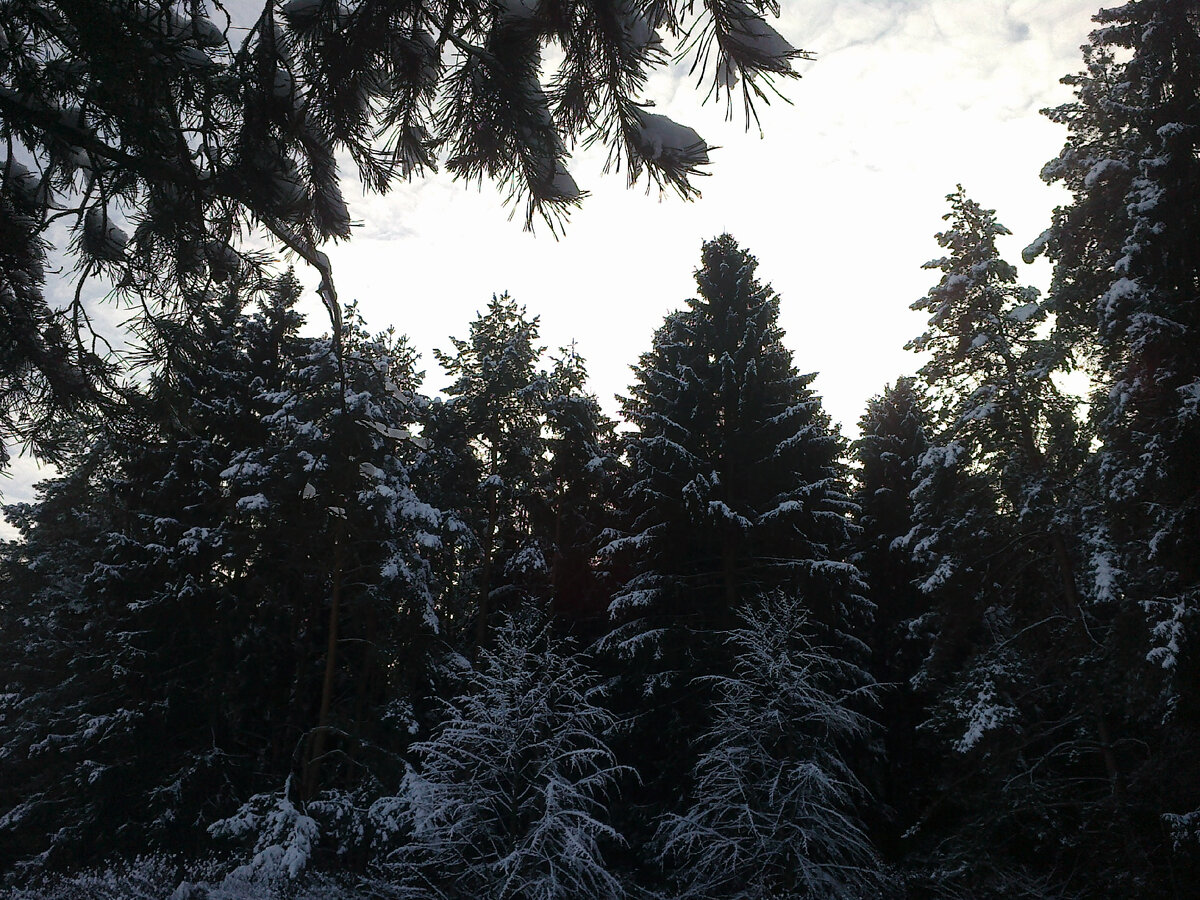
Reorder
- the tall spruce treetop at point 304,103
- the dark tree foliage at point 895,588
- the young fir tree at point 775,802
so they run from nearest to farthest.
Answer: the tall spruce treetop at point 304,103
the young fir tree at point 775,802
the dark tree foliage at point 895,588

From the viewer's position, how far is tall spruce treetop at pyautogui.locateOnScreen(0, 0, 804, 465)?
3254 mm

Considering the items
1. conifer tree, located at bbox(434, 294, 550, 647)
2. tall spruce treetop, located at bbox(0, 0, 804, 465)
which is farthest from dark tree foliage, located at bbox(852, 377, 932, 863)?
tall spruce treetop, located at bbox(0, 0, 804, 465)

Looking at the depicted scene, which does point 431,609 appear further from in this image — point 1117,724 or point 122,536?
point 1117,724

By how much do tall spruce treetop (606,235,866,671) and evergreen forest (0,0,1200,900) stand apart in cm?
13

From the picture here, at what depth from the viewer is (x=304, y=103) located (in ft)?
12.1

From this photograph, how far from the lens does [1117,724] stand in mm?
13656

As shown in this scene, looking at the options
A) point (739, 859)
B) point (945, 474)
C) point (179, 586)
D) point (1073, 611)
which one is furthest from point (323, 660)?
point (1073, 611)

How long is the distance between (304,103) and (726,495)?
14310 millimetres

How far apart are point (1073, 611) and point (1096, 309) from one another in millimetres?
5621

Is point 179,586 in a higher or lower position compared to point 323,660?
higher

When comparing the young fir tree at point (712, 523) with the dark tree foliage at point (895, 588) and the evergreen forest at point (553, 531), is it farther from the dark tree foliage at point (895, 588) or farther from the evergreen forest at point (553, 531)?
the dark tree foliage at point (895, 588)

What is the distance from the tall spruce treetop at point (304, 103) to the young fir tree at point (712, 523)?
491 inches

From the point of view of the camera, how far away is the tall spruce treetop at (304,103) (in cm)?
325

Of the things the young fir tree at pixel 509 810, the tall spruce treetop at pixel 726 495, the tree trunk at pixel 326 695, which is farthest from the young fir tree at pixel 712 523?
the tree trunk at pixel 326 695
